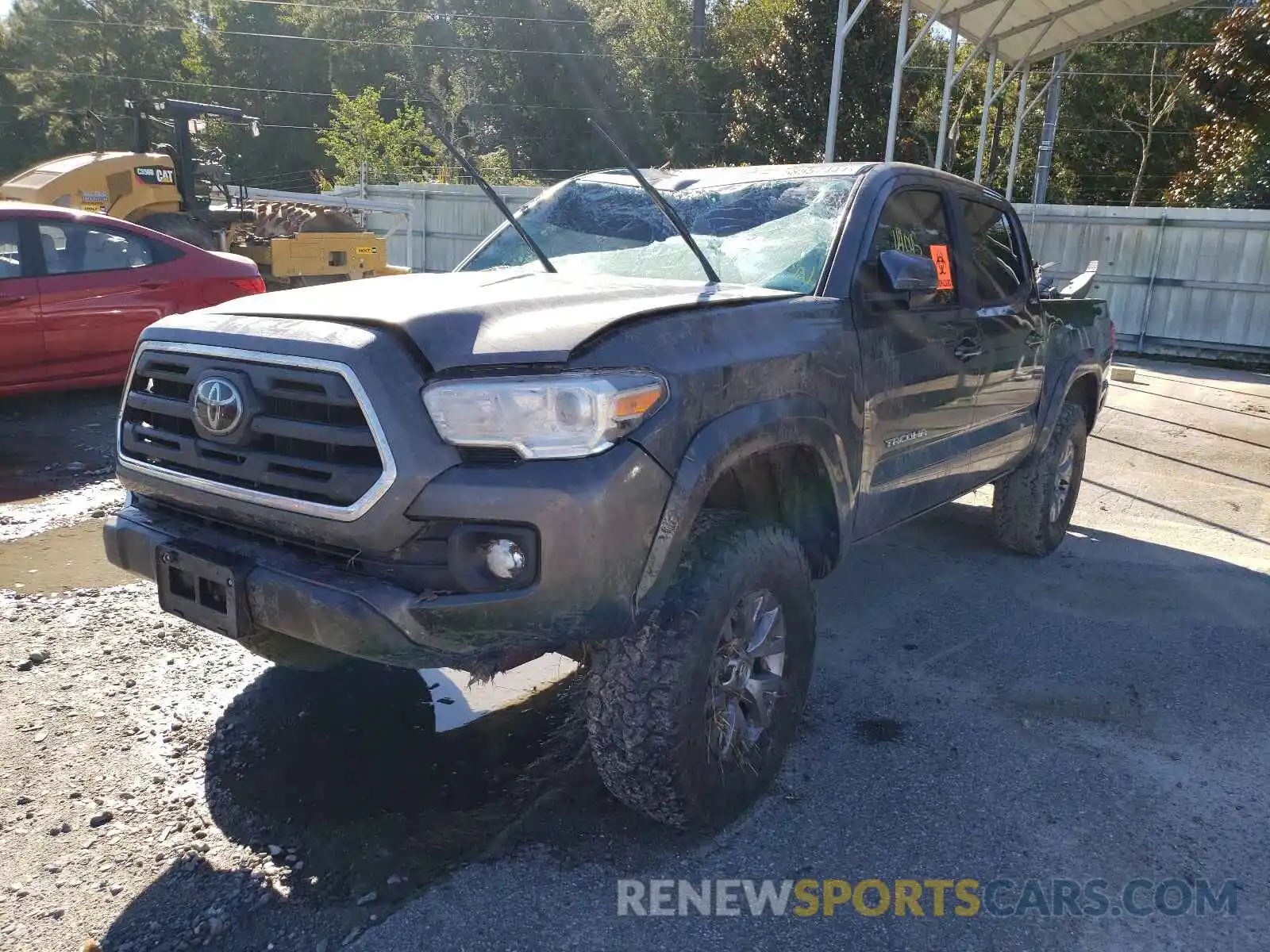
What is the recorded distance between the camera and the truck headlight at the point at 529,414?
2391mm

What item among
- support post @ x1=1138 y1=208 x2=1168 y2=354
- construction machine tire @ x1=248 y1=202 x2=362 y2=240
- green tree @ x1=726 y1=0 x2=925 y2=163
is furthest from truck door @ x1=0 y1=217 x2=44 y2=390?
green tree @ x1=726 y1=0 x2=925 y2=163

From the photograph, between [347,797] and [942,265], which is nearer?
[347,797]

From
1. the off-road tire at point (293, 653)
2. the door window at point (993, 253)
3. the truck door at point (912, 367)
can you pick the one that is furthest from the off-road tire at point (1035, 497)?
the off-road tire at point (293, 653)

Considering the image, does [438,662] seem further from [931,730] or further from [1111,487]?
[1111,487]

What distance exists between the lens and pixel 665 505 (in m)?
2.52

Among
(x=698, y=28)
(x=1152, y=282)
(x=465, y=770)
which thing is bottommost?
(x=465, y=770)

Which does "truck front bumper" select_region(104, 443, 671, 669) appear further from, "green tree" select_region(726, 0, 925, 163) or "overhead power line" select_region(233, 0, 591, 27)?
"overhead power line" select_region(233, 0, 591, 27)

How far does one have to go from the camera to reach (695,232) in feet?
12.5

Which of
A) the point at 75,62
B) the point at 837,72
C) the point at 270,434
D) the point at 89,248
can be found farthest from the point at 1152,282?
the point at 75,62

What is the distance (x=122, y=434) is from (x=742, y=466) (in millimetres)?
1872

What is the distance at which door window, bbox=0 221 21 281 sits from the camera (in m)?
6.95

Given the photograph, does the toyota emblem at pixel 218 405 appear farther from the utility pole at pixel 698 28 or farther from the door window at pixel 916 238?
the utility pole at pixel 698 28

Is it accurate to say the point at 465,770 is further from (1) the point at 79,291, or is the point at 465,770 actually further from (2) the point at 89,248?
(2) the point at 89,248

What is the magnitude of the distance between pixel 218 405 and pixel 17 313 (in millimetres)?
5356
